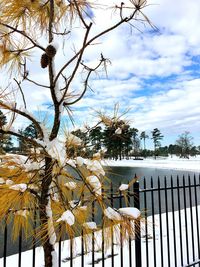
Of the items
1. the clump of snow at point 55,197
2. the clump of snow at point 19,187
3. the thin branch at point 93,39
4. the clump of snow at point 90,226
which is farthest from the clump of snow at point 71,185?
the thin branch at point 93,39

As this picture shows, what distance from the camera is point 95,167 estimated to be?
150cm

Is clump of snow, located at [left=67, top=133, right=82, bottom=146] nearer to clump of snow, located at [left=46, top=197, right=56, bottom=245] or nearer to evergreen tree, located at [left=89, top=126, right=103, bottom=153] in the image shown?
evergreen tree, located at [left=89, top=126, right=103, bottom=153]

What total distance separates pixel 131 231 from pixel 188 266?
2.43 meters

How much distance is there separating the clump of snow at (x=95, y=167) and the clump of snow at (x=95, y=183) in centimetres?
5

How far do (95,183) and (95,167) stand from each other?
0.09 m

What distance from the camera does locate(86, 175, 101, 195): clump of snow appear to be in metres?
1.44

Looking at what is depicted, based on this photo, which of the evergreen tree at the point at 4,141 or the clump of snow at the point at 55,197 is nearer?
the evergreen tree at the point at 4,141

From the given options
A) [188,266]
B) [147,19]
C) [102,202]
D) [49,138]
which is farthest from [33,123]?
[188,266]

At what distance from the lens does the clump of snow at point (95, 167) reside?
149 centimetres

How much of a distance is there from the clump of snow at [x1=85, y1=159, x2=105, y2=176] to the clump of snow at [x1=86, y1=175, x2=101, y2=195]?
0.18 ft

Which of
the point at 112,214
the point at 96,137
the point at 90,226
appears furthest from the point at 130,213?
the point at 96,137

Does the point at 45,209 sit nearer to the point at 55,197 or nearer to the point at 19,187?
the point at 55,197

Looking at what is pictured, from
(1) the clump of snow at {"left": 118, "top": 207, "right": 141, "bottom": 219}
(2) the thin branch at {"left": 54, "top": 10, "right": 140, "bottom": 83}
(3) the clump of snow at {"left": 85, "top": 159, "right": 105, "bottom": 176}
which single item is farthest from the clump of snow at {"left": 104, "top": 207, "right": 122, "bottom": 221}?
(2) the thin branch at {"left": 54, "top": 10, "right": 140, "bottom": 83}

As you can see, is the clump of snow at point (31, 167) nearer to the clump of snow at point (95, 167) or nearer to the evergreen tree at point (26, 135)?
the evergreen tree at point (26, 135)
